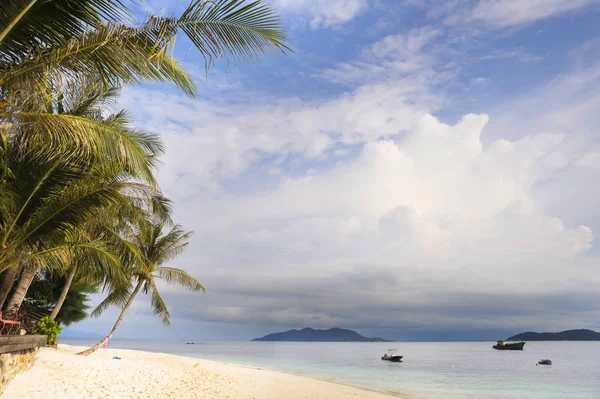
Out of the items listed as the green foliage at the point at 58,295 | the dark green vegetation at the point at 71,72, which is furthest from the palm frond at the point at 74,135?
the green foliage at the point at 58,295

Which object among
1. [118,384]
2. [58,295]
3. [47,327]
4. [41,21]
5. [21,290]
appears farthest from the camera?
[58,295]

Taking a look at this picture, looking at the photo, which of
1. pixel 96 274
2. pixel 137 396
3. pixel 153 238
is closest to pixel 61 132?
pixel 137 396

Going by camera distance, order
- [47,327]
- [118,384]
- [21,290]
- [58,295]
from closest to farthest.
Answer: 1. [118,384]
2. [21,290]
3. [47,327]
4. [58,295]

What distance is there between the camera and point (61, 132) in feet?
17.2

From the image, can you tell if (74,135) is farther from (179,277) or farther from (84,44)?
(179,277)

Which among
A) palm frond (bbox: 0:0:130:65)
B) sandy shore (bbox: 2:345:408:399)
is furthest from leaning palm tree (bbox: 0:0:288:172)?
sandy shore (bbox: 2:345:408:399)

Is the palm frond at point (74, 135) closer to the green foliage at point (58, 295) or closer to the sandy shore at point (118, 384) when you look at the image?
the sandy shore at point (118, 384)

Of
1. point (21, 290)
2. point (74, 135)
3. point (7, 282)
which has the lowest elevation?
point (7, 282)

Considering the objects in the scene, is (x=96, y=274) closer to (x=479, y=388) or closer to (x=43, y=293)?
(x=43, y=293)

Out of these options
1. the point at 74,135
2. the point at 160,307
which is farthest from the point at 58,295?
the point at 74,135

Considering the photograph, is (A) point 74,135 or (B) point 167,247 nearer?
(A) point 74,135

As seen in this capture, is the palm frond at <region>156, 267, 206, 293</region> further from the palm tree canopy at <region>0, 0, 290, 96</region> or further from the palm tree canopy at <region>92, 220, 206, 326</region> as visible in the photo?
the palm tree canopy at <region>0, 0, 290, 96</region>

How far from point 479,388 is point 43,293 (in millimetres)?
23548

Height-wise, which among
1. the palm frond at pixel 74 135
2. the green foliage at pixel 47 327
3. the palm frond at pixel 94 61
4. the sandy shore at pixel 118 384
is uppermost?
the palm frond at pixel 94 61
